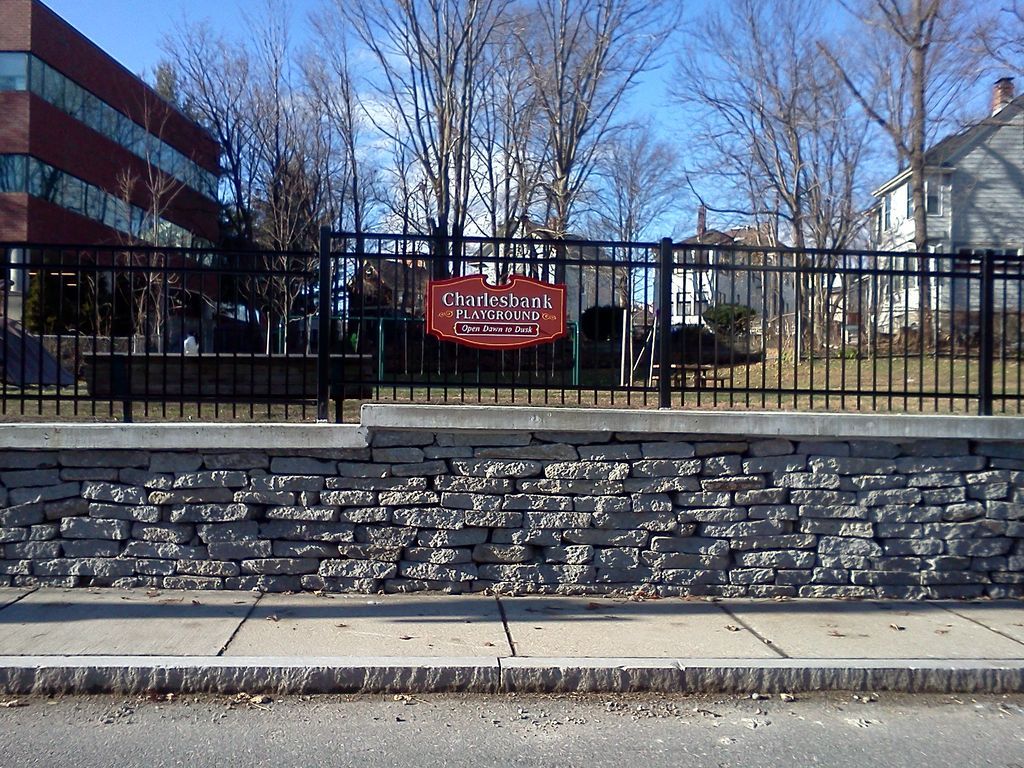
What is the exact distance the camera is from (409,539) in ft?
21.3

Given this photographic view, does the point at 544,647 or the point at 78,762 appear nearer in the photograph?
the point at 78,762

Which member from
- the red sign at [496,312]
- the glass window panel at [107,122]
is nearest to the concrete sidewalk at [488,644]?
the red sign at [496,312]

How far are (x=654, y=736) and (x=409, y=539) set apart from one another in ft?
8.16

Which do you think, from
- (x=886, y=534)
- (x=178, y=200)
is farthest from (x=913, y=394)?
(x=178, y=200)

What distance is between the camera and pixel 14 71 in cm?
2619

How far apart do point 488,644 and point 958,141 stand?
20766 millimetres

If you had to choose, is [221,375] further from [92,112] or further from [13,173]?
[92,112]

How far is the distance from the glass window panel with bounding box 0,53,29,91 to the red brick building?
0.09 feet

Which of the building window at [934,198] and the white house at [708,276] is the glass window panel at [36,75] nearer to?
the white house at [708,276]

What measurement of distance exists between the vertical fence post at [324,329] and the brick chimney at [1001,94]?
16.8 metres

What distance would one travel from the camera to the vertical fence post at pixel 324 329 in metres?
6.58

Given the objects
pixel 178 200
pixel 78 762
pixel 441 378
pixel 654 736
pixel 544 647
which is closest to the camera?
pixel 78 762

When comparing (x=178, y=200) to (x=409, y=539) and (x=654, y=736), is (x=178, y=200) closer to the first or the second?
(x=409, y=539)

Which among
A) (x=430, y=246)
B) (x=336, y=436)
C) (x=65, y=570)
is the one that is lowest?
(x=65, y=570)
